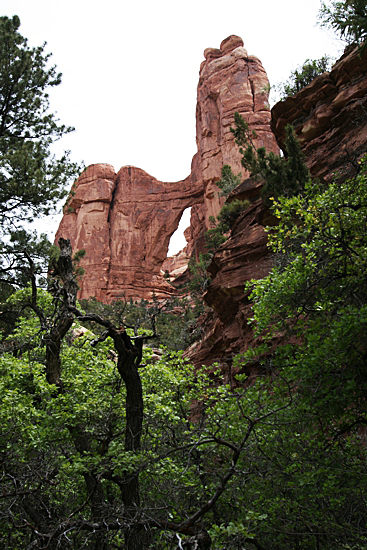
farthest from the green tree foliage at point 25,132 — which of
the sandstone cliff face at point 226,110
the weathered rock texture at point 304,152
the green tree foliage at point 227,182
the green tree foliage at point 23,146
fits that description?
the sandstone cliff face at point 226,110

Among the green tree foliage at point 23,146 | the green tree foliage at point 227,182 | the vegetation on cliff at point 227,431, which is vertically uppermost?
the green tree foliage at point 227,182

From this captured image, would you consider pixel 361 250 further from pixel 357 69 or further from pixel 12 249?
pixel 357 69

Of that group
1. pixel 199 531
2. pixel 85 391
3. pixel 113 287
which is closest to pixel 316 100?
pixel 85 391

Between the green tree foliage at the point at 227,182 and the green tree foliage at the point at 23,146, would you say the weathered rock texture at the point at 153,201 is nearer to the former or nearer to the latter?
the green tree foliage at the point at 227,182

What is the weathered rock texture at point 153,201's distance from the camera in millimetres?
48312

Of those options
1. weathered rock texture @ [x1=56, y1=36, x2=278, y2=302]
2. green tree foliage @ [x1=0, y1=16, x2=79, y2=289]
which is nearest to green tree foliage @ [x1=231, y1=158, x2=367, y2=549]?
green tree foliage @ [x1=0, y1=16, x2=79, y2=289]

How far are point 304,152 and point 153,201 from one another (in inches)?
1494

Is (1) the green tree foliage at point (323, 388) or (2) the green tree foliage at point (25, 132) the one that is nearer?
(1) the green tree foliage at point (323, 388)

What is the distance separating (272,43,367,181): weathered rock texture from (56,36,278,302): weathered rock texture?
27810mm

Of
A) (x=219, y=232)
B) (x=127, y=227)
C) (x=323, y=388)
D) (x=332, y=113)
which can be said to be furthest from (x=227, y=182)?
(x=323, y=388)

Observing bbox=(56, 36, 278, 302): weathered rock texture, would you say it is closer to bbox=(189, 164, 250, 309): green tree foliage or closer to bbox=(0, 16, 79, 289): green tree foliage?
bbox=(189, 164, 250, 309): green tree foliage

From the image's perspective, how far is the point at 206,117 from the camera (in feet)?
164

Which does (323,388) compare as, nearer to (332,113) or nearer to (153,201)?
(332,113)

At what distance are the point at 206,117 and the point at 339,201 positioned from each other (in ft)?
148
